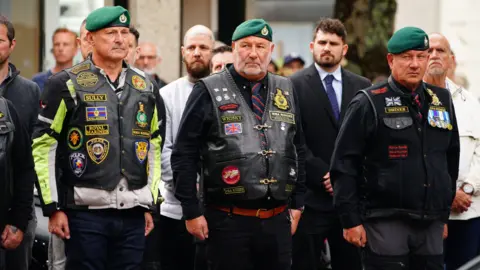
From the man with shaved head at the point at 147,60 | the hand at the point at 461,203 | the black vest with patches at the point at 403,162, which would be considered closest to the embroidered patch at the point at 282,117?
the black vest with patches at the point at 403,162

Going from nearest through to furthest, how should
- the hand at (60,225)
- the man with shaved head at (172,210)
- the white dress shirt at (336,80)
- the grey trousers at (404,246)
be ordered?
the hand at (60,225) < the grey trousers at (404,246) < the man with shaved head at (172,210) < the white dress shirt at (336,80)

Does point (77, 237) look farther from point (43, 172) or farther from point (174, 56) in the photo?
point (174, 56)

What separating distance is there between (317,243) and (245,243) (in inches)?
62.3

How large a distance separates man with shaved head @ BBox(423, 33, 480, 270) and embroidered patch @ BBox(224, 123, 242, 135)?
2.40 meters

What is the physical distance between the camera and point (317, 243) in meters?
10.1

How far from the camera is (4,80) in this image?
30.3 feet

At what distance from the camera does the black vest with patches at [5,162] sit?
8.26m

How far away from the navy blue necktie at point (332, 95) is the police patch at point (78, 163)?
8.69 feet

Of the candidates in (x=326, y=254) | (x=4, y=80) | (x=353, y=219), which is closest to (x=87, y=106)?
(x=4, y=80)

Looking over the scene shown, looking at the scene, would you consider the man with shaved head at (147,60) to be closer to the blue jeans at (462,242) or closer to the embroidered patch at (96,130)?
the blue jeans at (462,242)

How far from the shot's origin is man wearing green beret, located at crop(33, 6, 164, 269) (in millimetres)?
8352

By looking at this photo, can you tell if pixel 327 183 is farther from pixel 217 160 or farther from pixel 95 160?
pixel 95 160

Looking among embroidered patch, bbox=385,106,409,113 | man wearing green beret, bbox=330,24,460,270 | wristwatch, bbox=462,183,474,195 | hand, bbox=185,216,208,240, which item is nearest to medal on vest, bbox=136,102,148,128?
hand, bbox=185,216,208,240

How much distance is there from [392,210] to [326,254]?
221 cm
